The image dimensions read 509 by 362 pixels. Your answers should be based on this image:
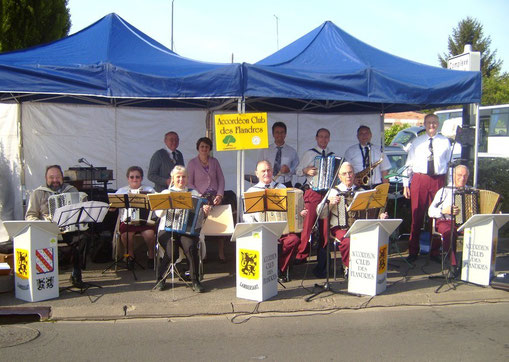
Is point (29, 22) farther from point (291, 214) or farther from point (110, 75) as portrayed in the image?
point (291, 214)

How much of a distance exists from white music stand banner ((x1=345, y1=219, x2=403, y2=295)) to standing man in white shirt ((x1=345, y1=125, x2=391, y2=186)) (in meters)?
1.82

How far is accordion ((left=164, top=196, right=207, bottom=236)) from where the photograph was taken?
6.26 m

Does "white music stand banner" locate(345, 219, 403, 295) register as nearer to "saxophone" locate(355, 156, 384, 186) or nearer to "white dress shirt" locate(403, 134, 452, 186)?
"saxophone" locate(355, 156, 384, 186)

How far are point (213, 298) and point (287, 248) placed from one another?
1.22m

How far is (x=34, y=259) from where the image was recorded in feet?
18.5

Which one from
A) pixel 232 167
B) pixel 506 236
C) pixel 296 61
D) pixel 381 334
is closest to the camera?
pixel 381 334

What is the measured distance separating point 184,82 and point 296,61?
6.21 feet

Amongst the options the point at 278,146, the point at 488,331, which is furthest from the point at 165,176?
the point at 488,331

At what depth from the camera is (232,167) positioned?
10.4 meters

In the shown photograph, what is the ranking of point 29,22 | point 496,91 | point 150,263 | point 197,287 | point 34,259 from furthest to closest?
1. point 496,91
2. point 29,22
3. point 150,263
4. point 197,287
5. point 34,259

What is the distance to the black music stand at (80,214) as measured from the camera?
6035 millimetres

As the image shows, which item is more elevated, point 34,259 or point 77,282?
point 34,259

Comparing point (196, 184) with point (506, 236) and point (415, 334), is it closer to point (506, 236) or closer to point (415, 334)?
point (415, 334)

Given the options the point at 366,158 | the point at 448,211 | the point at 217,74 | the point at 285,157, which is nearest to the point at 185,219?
the point at 217,74
